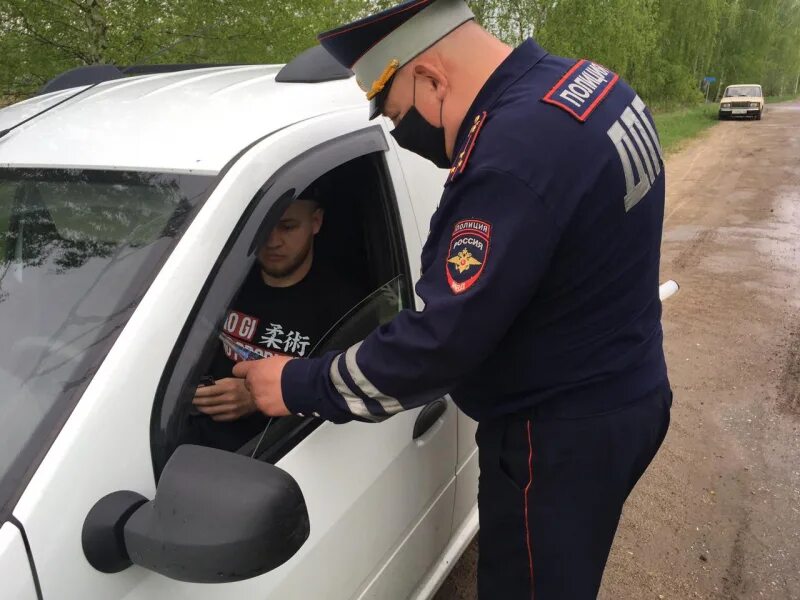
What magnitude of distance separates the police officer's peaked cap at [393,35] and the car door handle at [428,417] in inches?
32.6

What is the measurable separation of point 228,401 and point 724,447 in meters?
2.88

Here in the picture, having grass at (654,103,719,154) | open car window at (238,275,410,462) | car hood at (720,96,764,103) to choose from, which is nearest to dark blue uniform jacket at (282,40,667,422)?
open car window at (238,275,410,462)

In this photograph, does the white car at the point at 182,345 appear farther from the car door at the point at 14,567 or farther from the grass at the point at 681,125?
the grass at the point at 681,125

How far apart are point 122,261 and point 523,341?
0.82 meters

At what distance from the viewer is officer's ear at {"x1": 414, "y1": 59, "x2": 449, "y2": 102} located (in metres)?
1.27

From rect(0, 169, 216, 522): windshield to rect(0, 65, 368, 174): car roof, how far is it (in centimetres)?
4

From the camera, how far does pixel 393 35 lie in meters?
1.26

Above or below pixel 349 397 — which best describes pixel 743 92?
below

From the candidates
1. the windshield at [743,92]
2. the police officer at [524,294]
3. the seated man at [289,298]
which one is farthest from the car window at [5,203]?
the windshield at [743,92]

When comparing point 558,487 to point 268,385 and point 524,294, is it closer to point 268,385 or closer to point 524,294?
point 524,294

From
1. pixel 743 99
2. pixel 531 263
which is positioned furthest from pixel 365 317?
pixel 743 99

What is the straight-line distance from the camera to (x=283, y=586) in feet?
4.14

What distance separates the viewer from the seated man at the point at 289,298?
170 cm

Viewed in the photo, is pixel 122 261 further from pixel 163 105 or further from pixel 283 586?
pixel 283 586
